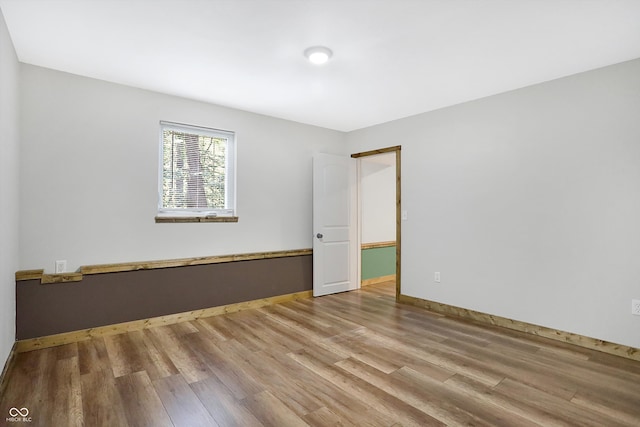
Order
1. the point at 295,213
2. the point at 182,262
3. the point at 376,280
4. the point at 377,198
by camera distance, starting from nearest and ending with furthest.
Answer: the point at 182,262 → the point at 295,213 → the point at 376,280 → the point at 377,198

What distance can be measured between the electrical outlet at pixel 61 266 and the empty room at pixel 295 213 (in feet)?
0.14

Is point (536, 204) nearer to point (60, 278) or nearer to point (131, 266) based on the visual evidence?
point (131, 266)

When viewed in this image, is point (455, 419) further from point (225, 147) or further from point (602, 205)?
point (225, 147)

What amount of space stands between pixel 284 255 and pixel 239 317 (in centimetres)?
105

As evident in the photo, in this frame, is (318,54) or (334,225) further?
(334,225)

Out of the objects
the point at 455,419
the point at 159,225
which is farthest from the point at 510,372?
the point at 159,225

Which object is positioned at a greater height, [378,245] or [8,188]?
[8,188]

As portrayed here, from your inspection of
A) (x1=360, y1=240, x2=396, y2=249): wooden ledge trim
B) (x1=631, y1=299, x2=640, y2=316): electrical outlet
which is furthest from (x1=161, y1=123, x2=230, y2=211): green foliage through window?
(x1=631, y1=299, x2=640, y2=316): electrical outlet

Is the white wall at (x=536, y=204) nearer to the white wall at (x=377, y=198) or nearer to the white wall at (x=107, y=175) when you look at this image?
the white wall at (x=377, y=198)

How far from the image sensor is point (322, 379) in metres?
2.28

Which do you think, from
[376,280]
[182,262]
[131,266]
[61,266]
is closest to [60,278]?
[61,266]

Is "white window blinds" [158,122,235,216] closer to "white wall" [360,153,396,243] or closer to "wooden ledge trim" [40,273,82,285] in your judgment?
"wooden ledge trim" [40,273,82,285]

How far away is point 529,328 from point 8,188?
4.70 metres

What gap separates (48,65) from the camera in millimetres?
2836
